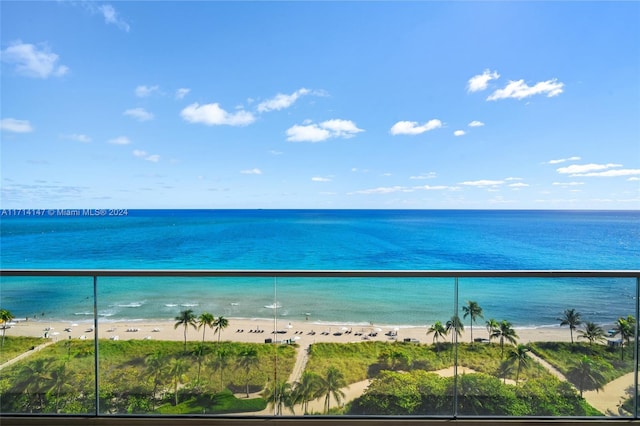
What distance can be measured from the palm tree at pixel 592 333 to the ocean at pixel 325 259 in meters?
0.03

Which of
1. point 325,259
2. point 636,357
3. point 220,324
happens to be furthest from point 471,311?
point 325,259

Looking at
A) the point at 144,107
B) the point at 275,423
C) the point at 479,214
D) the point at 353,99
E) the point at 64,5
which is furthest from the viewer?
the point at 479,214

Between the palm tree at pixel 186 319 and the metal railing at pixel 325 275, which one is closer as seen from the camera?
the metal railing at pixel 325 275

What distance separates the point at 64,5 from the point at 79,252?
97.8 feet

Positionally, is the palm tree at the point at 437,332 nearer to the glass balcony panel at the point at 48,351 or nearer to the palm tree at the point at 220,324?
the palm tree at the point at 220,324

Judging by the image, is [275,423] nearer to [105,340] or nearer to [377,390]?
[377,390]

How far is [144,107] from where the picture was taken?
104 ft

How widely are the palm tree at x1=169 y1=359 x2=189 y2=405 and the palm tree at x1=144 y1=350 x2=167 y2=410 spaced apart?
48 millimetres

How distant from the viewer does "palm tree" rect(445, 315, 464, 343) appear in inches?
73.7

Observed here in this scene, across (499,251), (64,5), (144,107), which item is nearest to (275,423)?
(64,5)

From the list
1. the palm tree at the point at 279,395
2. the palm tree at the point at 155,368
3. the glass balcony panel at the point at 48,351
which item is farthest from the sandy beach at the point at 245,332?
the palm tree at the point at 279,395

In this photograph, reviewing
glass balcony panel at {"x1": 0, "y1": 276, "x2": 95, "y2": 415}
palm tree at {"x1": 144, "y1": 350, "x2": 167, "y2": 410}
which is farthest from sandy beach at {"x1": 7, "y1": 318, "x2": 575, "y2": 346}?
palm tree at {"x1": 144, "y1": 350, "x2": 167, "y2": 410}

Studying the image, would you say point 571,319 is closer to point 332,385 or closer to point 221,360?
point 332,385

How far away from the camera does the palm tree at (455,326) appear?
6.14ft
